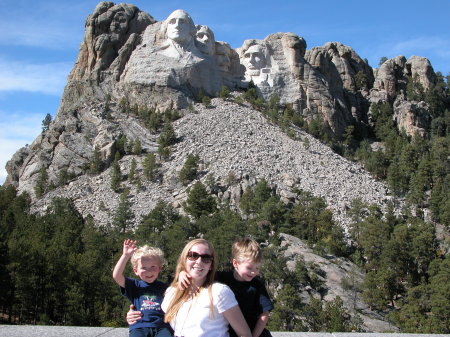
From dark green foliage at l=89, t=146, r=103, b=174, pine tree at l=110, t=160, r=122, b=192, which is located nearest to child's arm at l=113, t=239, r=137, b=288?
pine tree at l=110, t=160, r=122, b=192

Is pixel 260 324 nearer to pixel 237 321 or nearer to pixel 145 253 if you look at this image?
pixel 237 321

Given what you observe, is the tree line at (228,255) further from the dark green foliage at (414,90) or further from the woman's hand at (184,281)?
the dark green foliage at (414,90)

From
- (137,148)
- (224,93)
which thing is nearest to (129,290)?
(137,148)

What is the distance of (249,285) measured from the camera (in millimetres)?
6215

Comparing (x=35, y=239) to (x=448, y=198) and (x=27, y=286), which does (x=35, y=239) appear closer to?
(x=27, y=286)

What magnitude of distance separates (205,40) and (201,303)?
81.1m

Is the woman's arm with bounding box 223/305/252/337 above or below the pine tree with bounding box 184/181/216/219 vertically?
below

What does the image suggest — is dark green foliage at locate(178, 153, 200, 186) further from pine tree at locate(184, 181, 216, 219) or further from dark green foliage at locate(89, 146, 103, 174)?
dark green foliage at locate(89, 146, 103, 174)

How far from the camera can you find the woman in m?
5.71

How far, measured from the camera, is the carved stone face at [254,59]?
8888 centimetres

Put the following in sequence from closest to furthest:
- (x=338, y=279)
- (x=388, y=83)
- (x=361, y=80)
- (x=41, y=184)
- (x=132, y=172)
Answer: (x=338, y=279) < (x=132, y=172) < (x=41, y=184) < (x=388, y=83) < (x=361, y=80)

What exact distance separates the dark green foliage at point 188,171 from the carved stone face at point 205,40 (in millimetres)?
25120

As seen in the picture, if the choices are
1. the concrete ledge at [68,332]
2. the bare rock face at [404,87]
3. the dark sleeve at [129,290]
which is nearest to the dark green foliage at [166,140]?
the bare rock face at [404,87]

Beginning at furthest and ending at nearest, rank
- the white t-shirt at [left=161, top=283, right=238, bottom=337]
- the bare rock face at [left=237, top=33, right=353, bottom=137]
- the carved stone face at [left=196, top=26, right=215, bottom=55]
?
the bare rock face at [left=237, top=33, right=353, bottom=137] < the carved stone face at [left=196, top=26, right=215, bottom=55] < the white t-shirt at [left=161, top=283, right=238, bottom=337]
